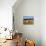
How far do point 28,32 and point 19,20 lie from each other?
686 millimetres

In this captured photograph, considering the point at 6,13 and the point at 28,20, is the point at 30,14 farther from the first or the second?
the point at 6,13

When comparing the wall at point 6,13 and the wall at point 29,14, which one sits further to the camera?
the wall at point 29,14

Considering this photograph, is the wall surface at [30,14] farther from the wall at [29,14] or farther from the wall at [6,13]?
the wall at [6,13]

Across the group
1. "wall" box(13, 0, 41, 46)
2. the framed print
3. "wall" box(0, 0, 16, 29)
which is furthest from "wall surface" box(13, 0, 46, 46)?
"wall" box(0, 0, 16, 29)

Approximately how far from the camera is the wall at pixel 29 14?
5074 mm

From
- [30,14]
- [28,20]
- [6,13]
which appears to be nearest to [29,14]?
[30,14]

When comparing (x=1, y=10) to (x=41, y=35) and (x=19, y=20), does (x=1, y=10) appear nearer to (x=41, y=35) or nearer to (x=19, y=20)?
(x=19, y=20)

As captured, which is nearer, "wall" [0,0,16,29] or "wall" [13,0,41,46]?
"wall" [0,0,16,29]

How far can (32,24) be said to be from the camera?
510cm

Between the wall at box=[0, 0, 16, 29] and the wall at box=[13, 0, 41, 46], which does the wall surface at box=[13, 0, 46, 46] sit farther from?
the wall at box=[0, 0, 16, 29]

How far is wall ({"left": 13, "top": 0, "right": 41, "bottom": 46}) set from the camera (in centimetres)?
507

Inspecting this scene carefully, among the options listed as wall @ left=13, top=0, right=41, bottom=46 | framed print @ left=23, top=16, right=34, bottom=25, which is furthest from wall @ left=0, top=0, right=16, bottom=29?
framed print @ left=23, top=16, right=34, bottom=25

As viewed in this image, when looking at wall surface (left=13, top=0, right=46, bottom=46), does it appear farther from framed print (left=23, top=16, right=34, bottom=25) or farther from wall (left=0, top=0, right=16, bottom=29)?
wall (left=0, top=0, right=16, bottom=29)

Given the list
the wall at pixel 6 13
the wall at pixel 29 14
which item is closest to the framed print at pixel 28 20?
the wall at pixel 29 14
